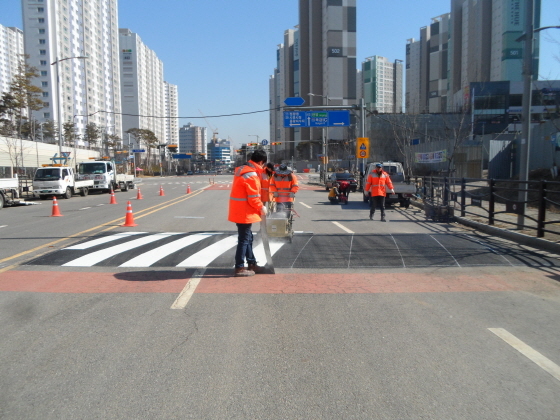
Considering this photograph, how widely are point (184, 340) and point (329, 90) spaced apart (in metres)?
128

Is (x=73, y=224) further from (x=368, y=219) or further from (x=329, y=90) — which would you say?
(x=329, y=90)

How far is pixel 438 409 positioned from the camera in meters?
3.55

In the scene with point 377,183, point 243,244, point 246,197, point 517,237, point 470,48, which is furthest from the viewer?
point 470,48

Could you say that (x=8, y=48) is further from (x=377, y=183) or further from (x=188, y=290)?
(x=188, y=290)

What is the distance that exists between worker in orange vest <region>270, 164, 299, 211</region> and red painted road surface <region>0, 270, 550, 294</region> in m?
4.95

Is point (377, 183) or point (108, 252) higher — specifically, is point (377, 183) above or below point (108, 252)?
above

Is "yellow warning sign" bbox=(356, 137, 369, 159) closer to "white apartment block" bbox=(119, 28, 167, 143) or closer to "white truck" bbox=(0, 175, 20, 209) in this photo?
"white truck" bbox=(0, 175, 20, 209)

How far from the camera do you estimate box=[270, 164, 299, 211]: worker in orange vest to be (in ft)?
41.8

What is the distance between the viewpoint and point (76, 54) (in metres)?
111

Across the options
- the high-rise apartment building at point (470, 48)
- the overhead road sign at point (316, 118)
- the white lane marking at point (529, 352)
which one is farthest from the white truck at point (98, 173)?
the high-rise apartment building at point (470, 48)

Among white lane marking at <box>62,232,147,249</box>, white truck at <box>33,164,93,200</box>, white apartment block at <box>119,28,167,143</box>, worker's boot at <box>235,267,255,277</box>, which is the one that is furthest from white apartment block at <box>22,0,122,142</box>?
worker's boot at <box>235,267,255,277</box>

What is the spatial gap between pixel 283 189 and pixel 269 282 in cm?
565

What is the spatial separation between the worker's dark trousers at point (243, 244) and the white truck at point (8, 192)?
19.7 metres

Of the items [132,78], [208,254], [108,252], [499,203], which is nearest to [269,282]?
[208,254]
